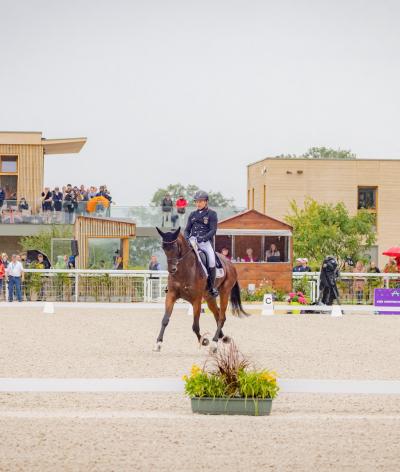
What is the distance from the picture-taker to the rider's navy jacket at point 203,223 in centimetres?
2027

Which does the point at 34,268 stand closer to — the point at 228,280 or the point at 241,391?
the point at 228,280

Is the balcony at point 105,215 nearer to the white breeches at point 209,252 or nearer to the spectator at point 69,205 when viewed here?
the spectator at point 69,205

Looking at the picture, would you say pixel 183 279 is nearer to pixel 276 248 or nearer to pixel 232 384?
pixel 232 384

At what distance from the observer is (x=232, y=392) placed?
12.1m

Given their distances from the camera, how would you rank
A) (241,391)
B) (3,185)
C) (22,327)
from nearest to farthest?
(241,391) < (22,327) < (3,185)

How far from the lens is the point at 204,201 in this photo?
66.2ft

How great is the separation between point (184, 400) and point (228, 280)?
8.61 meters

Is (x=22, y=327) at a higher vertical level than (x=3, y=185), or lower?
lower

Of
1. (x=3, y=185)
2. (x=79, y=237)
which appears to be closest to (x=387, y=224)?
(x=3, y=185)

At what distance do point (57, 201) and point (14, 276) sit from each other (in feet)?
40.9

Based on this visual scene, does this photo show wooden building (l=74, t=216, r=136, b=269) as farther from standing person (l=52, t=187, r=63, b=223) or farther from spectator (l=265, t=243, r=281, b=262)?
spectator (l=265, t=243, r=281, b=262)

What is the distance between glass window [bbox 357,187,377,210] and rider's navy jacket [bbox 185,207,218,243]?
46.4 meters

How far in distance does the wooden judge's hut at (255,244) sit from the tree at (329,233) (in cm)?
1289

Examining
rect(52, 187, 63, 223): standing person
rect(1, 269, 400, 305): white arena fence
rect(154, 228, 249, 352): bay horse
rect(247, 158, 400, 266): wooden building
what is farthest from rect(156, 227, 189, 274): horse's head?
rect(247, 158, 400, 266): wooden building
